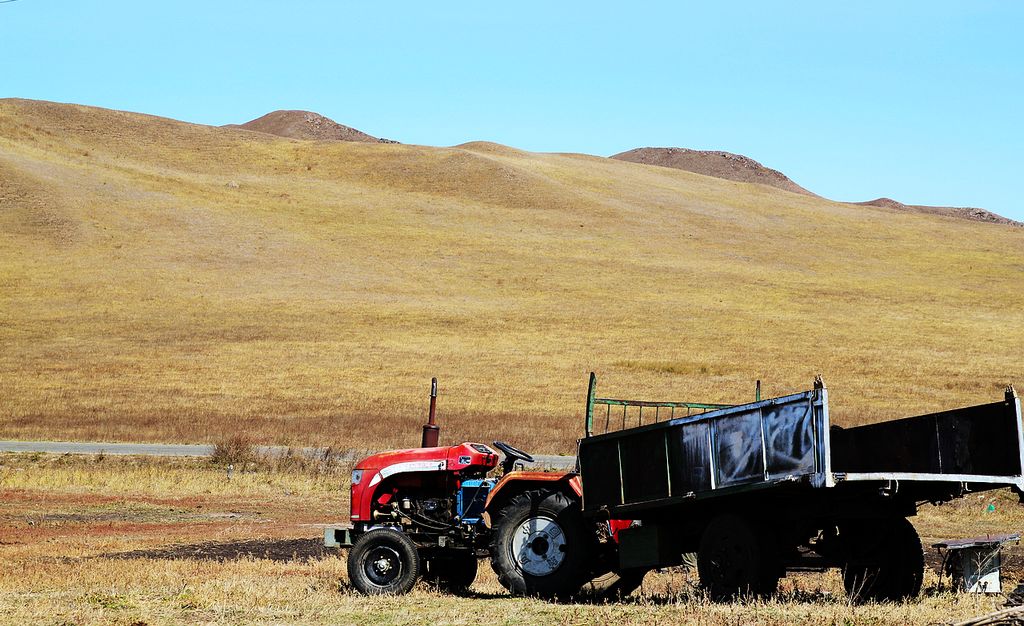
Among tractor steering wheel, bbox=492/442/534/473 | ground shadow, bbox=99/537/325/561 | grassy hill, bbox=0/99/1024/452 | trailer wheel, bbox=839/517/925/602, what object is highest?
grassy hill, bbox=0/99/1024/452

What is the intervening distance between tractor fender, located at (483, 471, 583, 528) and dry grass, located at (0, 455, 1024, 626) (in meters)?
0.92

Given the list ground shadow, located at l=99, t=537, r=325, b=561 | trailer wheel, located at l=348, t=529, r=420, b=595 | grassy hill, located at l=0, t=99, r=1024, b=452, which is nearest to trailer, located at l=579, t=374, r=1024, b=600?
trailer wheel, located at l=348, t=529, r=420, b=595

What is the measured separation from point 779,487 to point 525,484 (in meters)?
2.75

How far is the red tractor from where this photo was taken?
1095 centimetres

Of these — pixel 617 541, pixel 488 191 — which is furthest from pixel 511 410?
pixel 488 191

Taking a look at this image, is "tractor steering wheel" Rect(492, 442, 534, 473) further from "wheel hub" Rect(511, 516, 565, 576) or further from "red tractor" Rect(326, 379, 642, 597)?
"wheel hub" Rect(511, 516, 565, 576)

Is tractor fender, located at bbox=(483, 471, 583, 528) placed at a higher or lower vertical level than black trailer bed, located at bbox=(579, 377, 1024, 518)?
lower

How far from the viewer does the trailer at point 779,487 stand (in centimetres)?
945

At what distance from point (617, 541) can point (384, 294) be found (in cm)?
4635

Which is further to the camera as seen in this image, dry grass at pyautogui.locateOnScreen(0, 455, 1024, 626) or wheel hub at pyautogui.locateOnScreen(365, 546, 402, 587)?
wheel hub at pyautogui.locateOnScreen(365, 546, 402, 587)

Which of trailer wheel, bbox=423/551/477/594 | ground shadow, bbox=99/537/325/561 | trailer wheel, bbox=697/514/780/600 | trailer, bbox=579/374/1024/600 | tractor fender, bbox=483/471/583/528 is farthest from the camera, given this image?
ground shadow, bbox=99/537/325/561

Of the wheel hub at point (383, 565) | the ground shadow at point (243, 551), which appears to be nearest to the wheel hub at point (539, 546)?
the wheel hub at point (383, 565)

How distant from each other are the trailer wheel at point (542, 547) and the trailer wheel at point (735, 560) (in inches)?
47.4

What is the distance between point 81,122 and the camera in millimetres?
102750
